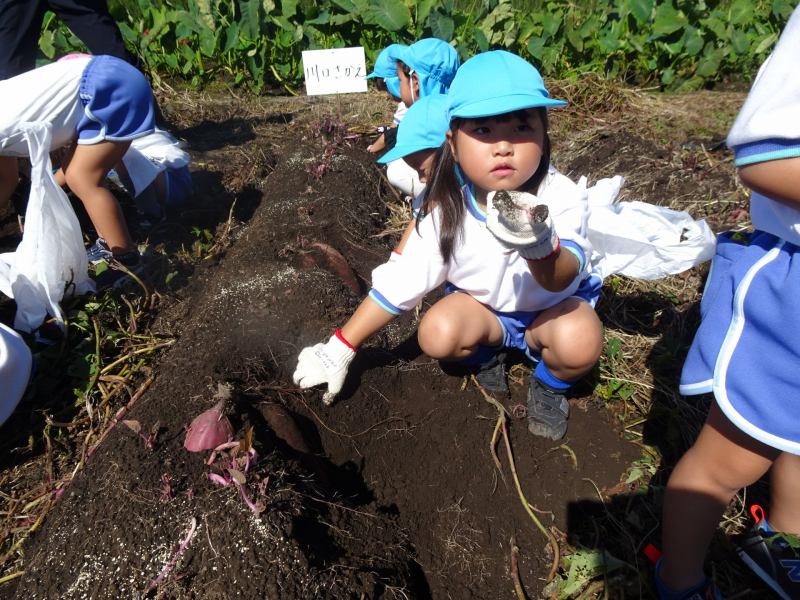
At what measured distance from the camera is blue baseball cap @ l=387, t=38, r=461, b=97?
268cm

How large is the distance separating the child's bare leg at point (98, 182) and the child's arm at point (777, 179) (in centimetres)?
229

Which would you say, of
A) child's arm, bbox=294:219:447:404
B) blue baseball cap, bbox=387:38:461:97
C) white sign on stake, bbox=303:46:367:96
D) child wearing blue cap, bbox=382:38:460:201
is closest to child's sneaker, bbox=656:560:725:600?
child's arm, bbox=294:219:447:404

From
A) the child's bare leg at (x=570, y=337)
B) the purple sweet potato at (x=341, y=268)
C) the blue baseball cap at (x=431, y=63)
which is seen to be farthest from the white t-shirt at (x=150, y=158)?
the child's bare leg at (x=570, y=337)

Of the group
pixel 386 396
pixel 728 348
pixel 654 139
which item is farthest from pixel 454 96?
pixel 654 139

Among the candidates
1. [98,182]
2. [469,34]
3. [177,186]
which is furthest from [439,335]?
[469,34]

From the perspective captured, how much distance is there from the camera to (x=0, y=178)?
220cm

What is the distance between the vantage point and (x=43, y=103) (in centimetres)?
200

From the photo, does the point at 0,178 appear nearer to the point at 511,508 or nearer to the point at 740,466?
the point at 511,508

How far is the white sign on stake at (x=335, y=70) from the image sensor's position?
384 cm

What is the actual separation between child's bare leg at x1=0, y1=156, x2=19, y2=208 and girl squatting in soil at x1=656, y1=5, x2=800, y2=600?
2572 millimetres

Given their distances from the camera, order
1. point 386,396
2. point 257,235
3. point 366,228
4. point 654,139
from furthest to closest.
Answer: point 654,139 < point 366,228 < point 257,235 < point 386,396

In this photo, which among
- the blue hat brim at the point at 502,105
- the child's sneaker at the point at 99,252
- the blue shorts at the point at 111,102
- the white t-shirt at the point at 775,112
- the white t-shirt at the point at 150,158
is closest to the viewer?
the white t-shirt at the point at 775,112

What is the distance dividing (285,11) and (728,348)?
15.3 feet

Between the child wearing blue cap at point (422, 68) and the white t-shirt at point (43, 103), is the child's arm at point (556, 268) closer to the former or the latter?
the child wearing blue cap at point (422, 68)
